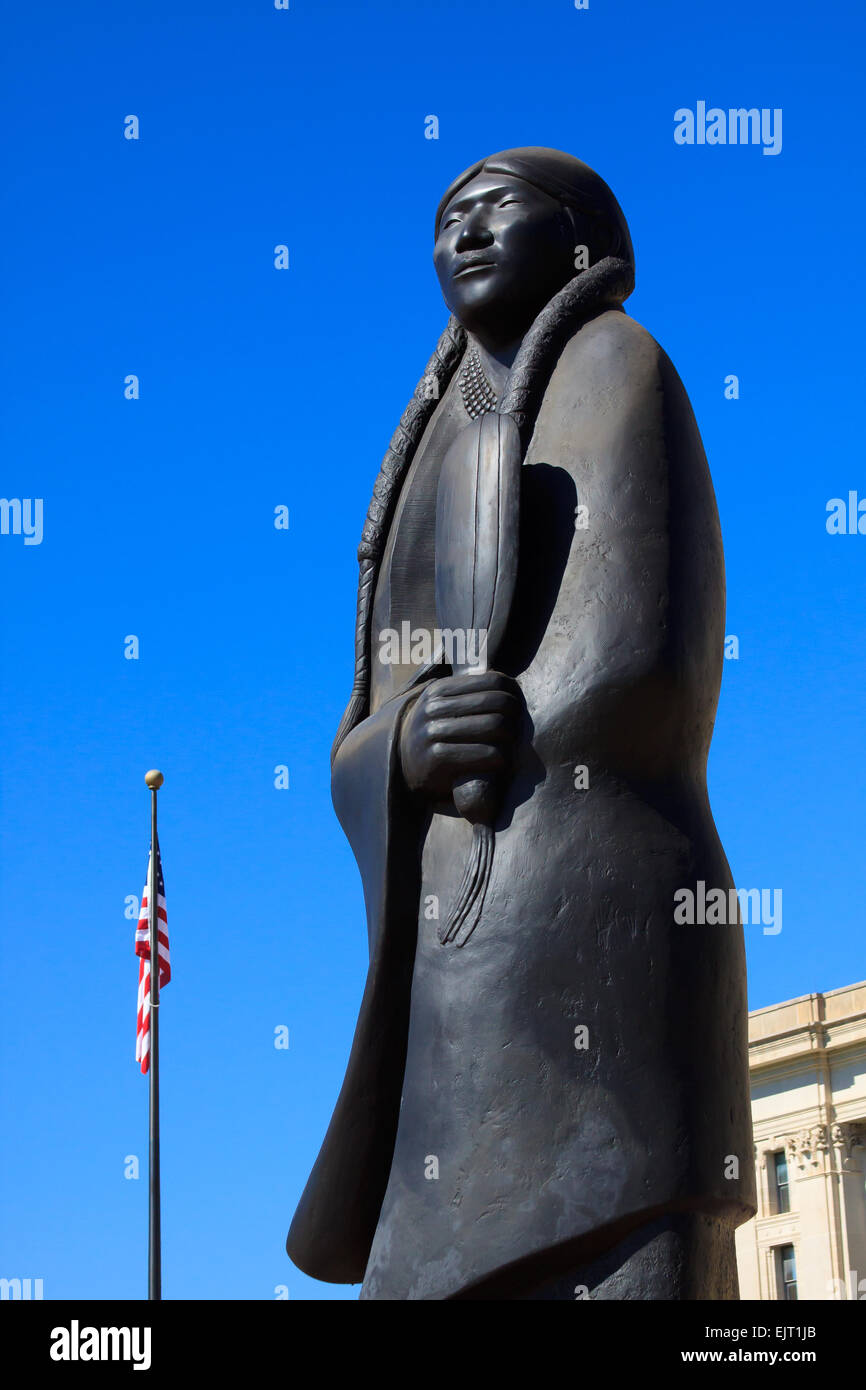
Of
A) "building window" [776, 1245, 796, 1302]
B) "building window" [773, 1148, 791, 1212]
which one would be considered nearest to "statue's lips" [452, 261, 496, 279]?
"building window" [776, 1245, 796, 1302]

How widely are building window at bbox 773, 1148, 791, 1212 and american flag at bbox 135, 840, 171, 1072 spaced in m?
35.0

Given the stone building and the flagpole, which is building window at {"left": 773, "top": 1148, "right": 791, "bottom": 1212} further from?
the flagpole

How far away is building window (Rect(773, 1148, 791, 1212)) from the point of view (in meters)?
48.7

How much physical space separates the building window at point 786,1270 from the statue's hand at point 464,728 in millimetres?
43660

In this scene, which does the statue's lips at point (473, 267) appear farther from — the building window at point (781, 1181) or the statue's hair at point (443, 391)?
the building window at point (781, 1181)

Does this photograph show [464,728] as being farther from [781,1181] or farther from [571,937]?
[781,1181]

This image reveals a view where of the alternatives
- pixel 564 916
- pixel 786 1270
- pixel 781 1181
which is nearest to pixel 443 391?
pixel 564 916

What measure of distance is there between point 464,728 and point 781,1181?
152 feet

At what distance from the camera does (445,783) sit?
569 cm

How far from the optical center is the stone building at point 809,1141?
4619cm

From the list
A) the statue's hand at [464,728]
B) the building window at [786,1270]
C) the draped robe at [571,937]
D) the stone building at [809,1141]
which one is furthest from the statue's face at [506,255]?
the building window at [786,1270]

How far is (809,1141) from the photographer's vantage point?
47.4 metres

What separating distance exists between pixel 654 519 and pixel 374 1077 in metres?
1.98

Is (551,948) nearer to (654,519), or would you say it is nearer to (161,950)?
(654,519)
